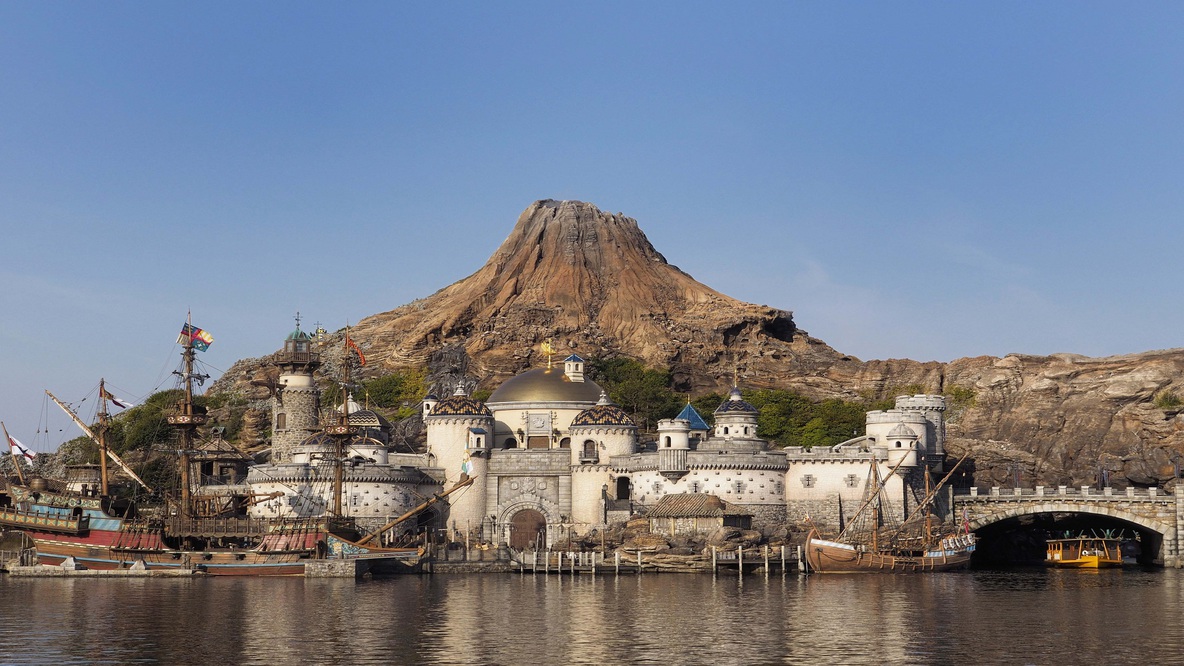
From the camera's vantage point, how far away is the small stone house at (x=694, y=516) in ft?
292

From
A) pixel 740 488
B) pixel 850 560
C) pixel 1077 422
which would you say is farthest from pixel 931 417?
pixel 1077 422

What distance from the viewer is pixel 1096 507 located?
95000 mm

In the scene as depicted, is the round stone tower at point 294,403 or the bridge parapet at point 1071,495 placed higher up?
the round stone tower at point 294,403

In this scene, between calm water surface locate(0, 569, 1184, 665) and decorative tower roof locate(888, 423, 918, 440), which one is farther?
decorative tower roof locate(888, 423, 918, 440)

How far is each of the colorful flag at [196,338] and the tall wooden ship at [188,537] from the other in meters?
10.8

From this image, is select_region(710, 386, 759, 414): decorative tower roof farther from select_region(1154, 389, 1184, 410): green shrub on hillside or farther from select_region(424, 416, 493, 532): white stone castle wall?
select_region(1154, 389, 1184, 410): green shrub on hillside

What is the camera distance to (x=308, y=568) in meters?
83.1

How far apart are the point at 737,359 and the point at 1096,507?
244 feet

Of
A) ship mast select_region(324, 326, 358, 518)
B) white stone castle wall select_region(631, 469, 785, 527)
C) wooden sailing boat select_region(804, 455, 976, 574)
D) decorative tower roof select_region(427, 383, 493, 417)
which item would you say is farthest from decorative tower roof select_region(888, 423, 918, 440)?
ship mast select_region(324, 326, 358, 518)

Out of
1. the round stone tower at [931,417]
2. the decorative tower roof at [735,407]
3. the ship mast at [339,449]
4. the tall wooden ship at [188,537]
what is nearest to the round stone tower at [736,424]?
the decorative tower roof at [735,407]

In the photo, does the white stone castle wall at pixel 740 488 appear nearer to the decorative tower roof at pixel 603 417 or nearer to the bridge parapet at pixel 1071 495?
the decorative tower roof at pixel 603 417

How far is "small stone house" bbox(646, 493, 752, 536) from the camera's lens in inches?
3509

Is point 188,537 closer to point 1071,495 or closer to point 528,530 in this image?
point 528,530

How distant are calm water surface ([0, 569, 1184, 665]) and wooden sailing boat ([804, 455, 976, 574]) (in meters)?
4.70
